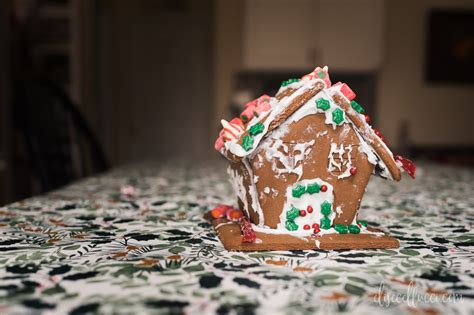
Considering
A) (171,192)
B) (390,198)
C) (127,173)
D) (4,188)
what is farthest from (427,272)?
(4,188)

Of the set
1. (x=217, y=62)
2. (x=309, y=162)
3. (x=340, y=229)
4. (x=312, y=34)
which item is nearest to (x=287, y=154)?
(x=309, y=162)

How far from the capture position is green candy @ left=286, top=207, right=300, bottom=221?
71 cm

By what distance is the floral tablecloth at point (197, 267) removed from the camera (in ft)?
1.48

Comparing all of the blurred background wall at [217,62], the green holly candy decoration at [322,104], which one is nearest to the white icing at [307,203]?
the green holly candy decoration at [322,104]

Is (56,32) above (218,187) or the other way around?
above

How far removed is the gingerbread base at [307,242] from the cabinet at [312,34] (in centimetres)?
308

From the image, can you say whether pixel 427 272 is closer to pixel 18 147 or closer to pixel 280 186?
pixel 280 186

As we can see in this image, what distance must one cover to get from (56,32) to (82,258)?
2.81 meters

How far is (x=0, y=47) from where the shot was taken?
2.46 m

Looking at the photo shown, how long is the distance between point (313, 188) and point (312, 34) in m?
3.16

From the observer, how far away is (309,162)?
710mm

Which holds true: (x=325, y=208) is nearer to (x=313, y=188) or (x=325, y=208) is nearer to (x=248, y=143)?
(x=313, y=188)

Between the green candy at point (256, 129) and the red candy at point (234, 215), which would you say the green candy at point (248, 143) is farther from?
the red candy at point (234, 215)

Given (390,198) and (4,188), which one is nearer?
(390,198)
